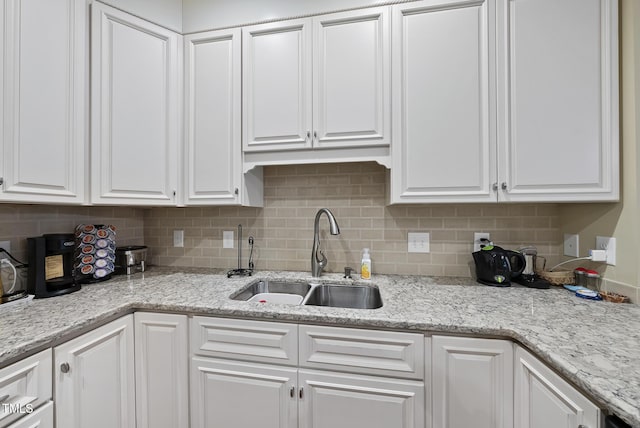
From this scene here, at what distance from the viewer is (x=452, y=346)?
43.3 inches

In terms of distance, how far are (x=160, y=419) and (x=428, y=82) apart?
2.10 meters

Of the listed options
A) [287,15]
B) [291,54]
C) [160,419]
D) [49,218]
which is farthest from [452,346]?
[49,218]

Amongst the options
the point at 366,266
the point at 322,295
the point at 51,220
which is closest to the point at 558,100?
the point at 366,266

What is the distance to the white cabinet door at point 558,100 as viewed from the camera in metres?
1.29

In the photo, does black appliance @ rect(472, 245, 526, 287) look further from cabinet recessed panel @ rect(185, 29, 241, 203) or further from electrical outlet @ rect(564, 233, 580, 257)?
cabinet recessed panel @ rect(185, 29, 241, 203)

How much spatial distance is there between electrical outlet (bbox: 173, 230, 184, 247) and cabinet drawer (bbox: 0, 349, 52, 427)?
46.3 inches

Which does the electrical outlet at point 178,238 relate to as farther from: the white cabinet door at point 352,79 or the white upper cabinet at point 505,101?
the white upper cabinet at point 505,101

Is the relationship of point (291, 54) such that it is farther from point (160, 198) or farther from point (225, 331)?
point (225, 331)

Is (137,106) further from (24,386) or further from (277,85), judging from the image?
(24,386)

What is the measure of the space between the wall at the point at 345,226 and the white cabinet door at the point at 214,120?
320mm

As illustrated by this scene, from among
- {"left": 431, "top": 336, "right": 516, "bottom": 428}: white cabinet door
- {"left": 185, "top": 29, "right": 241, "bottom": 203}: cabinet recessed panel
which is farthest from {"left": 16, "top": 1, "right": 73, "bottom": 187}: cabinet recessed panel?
{"left": 431, "top": 336, "right": 516, "bottom": 428}: white cabinet door

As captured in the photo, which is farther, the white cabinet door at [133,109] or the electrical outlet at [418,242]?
the electrical outlet at [418,242]

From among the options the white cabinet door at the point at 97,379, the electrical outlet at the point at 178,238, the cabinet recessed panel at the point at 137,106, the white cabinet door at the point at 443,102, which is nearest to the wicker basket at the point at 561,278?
the white cabinet door at the point at 443,102

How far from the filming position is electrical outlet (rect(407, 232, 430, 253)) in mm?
1808
